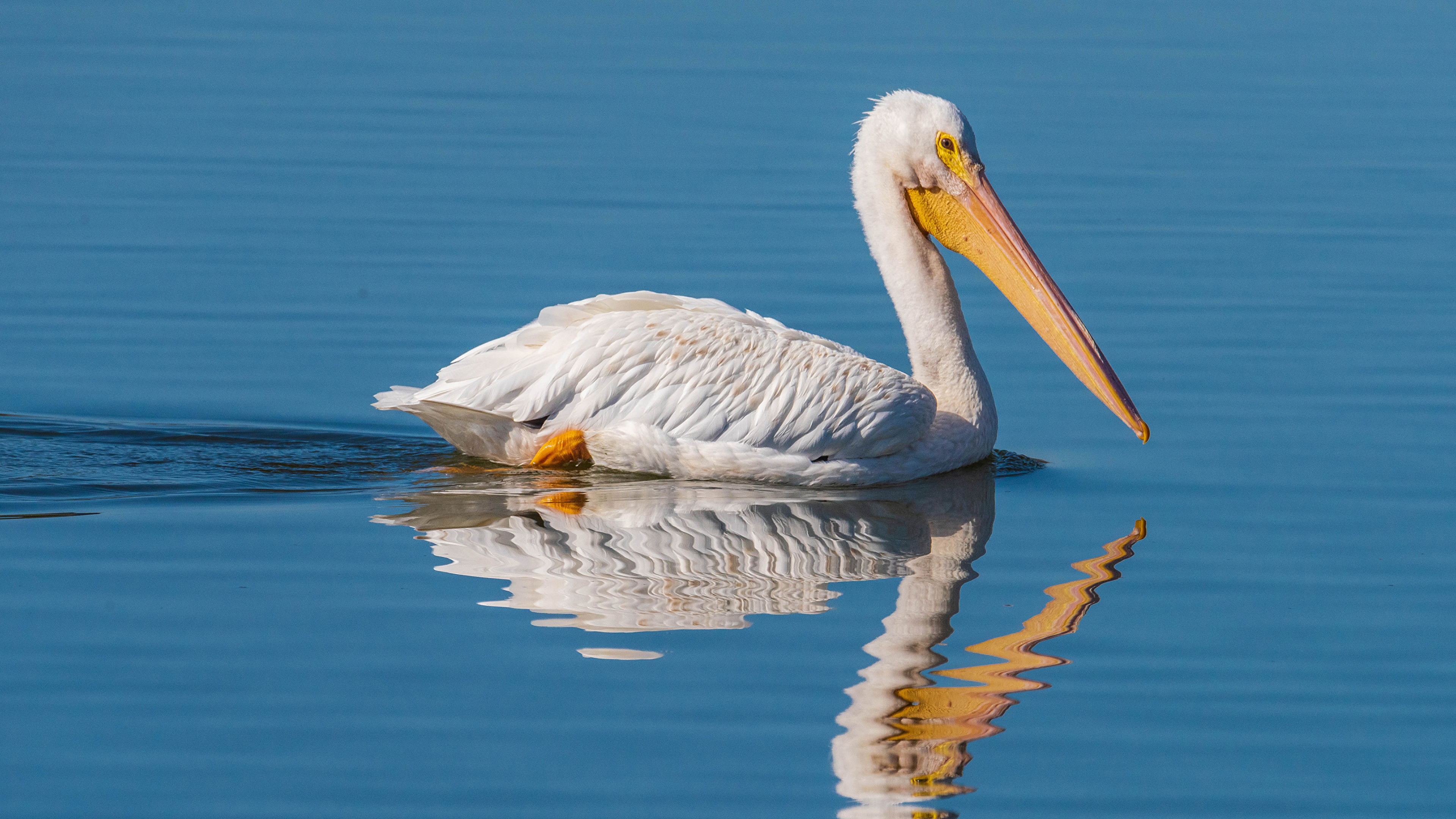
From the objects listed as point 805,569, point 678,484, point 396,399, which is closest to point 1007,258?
point 678,484

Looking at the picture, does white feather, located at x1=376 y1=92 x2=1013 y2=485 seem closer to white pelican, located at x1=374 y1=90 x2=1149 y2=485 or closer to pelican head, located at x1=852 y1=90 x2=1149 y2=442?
white pelican, located at x1=374 y1=90 x2=1149 y2=485

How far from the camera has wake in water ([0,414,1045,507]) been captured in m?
5.84

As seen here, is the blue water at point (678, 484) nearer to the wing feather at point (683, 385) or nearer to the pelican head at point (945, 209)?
the wing feather at point (683, 385)

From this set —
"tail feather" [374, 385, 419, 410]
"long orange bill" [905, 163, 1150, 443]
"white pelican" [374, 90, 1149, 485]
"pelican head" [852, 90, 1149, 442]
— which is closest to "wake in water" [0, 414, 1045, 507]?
"white pelican" [374, 90, 1149, 485]

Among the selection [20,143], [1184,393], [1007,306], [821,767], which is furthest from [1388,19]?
[821,767]

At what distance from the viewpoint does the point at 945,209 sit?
6781 millimetres

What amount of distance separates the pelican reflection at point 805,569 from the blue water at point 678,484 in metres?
0.02

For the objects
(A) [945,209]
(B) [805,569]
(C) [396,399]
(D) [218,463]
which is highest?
(A) [945,209]

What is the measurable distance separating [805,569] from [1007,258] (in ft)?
6.57

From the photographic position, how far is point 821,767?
386 cm

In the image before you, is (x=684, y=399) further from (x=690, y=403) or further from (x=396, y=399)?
(x=396, y=399)

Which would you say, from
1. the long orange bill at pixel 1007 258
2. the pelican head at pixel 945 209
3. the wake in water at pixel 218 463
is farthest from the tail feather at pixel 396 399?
the long orange bill at pixel 1007 258

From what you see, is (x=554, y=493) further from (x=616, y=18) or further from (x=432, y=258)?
(x=616, y=18)

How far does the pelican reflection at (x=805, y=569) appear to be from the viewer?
409 centimetres
